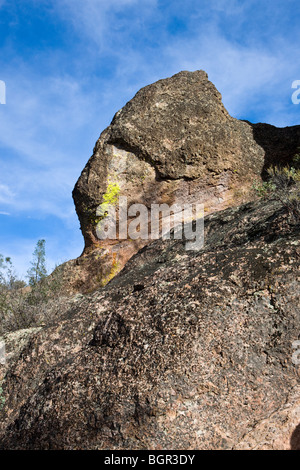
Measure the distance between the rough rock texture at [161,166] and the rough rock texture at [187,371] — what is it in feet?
22.5

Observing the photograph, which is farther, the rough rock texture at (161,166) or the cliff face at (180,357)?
the rough rock texture at (161,166)

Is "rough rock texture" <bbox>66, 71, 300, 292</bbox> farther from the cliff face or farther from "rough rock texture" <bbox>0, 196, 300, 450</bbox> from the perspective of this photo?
"rough rock texture" <bbox>0, 196, 300, 450</bbox>

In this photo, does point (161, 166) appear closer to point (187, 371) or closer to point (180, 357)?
A: point (180, 357)

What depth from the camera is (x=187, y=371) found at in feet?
12.4

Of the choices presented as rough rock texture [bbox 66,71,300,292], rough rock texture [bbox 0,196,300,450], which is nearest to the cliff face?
rough rock texture [bbox 0,196,300,450]

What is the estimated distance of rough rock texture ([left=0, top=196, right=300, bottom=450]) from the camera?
352cm

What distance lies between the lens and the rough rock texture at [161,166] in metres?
12.1

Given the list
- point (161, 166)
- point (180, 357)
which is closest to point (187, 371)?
point (180, 357)

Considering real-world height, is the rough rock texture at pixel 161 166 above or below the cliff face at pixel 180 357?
above

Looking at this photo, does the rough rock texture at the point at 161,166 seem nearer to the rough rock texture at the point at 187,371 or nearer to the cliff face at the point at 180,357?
the cliff face at the point at 180,357

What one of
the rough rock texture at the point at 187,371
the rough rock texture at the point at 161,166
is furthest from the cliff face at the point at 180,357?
the rough rock texture at the point at 161,166

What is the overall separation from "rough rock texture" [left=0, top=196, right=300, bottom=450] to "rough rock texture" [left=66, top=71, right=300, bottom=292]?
6.85 metres

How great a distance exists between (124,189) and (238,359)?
8.80 m

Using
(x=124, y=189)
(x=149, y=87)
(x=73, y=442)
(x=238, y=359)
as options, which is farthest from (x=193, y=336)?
(x=149, y=87)
